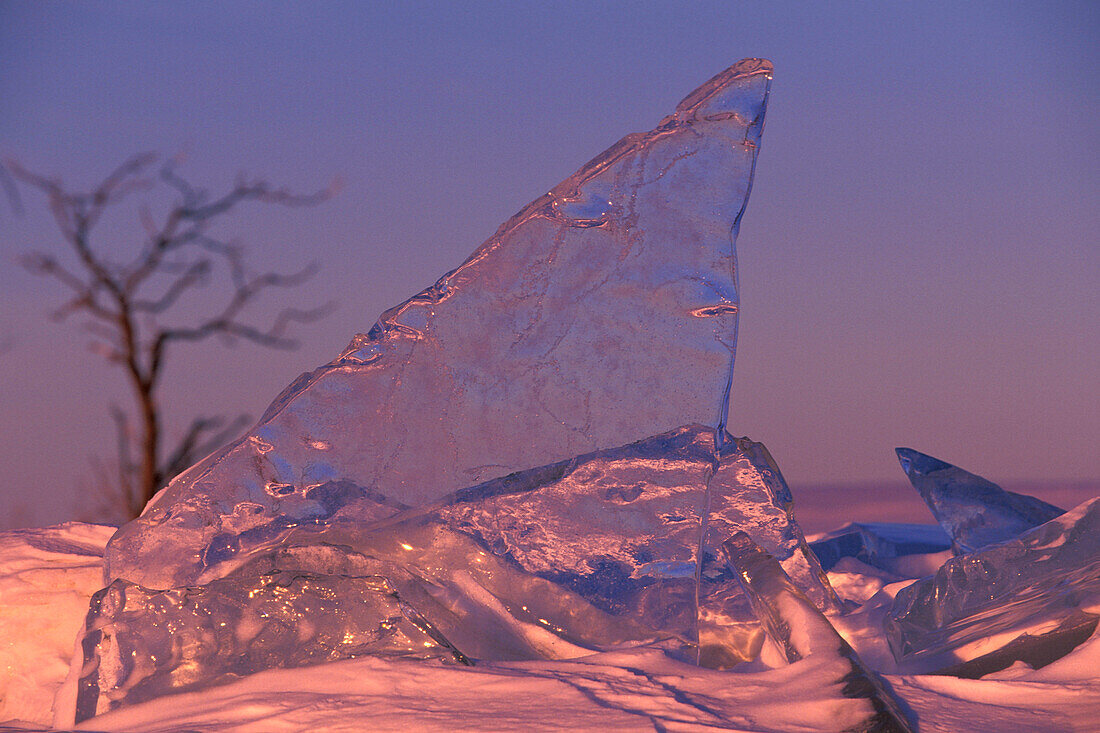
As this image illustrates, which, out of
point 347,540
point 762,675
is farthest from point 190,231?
point 762,675

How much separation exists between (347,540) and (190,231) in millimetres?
4880

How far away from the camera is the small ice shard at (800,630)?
3.67 ft

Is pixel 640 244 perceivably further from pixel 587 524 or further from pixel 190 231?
pixel 190 231

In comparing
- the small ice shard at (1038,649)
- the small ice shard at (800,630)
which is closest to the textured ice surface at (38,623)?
the small ice shard at (800,630)

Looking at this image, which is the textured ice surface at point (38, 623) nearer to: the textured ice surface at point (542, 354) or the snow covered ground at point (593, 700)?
the snow covered ground at point (593, 700)

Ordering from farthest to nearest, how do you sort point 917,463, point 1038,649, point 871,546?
point 871,546
point 917,463
point 1038,649

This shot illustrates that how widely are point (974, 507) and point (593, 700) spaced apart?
128cm

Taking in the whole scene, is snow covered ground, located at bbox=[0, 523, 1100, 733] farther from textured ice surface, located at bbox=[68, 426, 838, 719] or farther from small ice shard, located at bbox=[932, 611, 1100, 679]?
textured ice surface, located at bbox=[68, 426, 838, 719]

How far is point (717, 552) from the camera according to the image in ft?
5.99

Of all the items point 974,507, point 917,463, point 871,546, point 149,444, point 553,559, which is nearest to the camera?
point 553,559

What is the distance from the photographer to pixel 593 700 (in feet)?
3.79

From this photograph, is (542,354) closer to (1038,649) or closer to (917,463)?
(1038,649)

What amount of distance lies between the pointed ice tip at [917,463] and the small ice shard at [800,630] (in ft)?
1.99

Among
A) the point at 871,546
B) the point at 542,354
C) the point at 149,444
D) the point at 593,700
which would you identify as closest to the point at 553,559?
the point at 542,354
